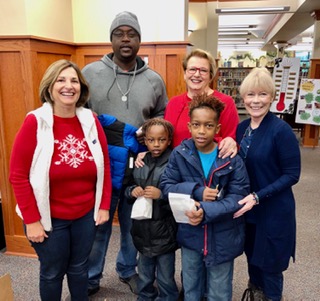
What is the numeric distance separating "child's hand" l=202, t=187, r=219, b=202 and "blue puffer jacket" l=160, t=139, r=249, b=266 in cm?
2

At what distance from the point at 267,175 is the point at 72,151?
93 centimetres

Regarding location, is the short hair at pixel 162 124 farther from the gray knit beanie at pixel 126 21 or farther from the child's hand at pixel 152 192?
the gray knit beanie at pixel 126 21

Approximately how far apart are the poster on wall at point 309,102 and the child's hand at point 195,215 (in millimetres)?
5685

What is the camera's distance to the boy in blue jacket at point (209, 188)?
1.48m

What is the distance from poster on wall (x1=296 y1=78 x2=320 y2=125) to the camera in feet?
20.6

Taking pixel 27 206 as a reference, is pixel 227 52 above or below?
above

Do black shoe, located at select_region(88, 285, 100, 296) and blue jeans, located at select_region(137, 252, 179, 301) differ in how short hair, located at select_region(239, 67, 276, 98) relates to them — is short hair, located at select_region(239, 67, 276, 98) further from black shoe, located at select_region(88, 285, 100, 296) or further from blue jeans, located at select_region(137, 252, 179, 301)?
black shoe, located at select_region(88, 285, 100, 296)

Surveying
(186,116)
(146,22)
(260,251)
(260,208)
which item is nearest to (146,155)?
(186,116)

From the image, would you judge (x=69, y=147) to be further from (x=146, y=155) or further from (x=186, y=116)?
(x=186, y=116)

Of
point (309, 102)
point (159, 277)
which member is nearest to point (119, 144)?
point (159, 277)

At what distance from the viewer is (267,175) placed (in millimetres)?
1564

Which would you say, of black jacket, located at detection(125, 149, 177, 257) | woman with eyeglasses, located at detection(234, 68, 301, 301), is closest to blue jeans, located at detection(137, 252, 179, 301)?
black jacket, located at detection(125, 149, 177, 257)

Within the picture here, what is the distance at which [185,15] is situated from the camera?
8.90 ft

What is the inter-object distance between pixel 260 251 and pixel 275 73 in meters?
5.83
